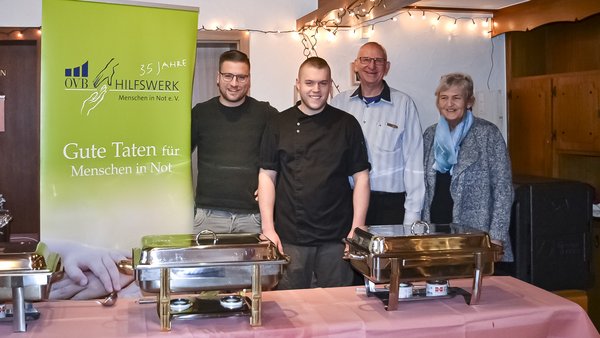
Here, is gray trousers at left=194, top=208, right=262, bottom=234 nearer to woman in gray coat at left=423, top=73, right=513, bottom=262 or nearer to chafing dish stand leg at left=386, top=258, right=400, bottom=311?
woman in gray coat at left=423, top=73, right=513, bottom=262

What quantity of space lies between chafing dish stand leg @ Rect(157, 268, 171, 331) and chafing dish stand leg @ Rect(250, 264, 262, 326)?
0.84 ft

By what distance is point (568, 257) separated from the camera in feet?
12.9

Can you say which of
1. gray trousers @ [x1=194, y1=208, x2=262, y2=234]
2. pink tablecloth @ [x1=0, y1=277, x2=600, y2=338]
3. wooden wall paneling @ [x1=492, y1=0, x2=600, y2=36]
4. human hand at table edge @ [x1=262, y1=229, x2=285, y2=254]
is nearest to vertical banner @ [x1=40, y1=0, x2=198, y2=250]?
gray trousers @ [x1=194, y1=208, x2=262, y2=234]

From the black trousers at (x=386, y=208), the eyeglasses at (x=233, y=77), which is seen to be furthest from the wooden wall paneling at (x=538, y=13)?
the eyeglasses at (x=233, y=77)

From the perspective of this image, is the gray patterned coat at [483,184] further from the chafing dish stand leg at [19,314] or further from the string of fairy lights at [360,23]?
the chafing dish stand leg at [19,314]

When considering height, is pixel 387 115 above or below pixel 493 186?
above

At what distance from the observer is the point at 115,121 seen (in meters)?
3.05

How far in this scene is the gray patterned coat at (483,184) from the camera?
3.49 metres

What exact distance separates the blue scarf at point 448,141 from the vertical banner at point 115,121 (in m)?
1.30

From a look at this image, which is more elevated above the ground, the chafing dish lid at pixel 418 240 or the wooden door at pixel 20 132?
the wooden door at pixel 20 132

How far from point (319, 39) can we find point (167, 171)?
70.2 inches

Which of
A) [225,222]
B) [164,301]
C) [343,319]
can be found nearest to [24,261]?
[164,301]

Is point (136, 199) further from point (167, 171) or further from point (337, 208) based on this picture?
point (337, 208)

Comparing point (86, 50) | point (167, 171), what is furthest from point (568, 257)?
point (86, 50)
